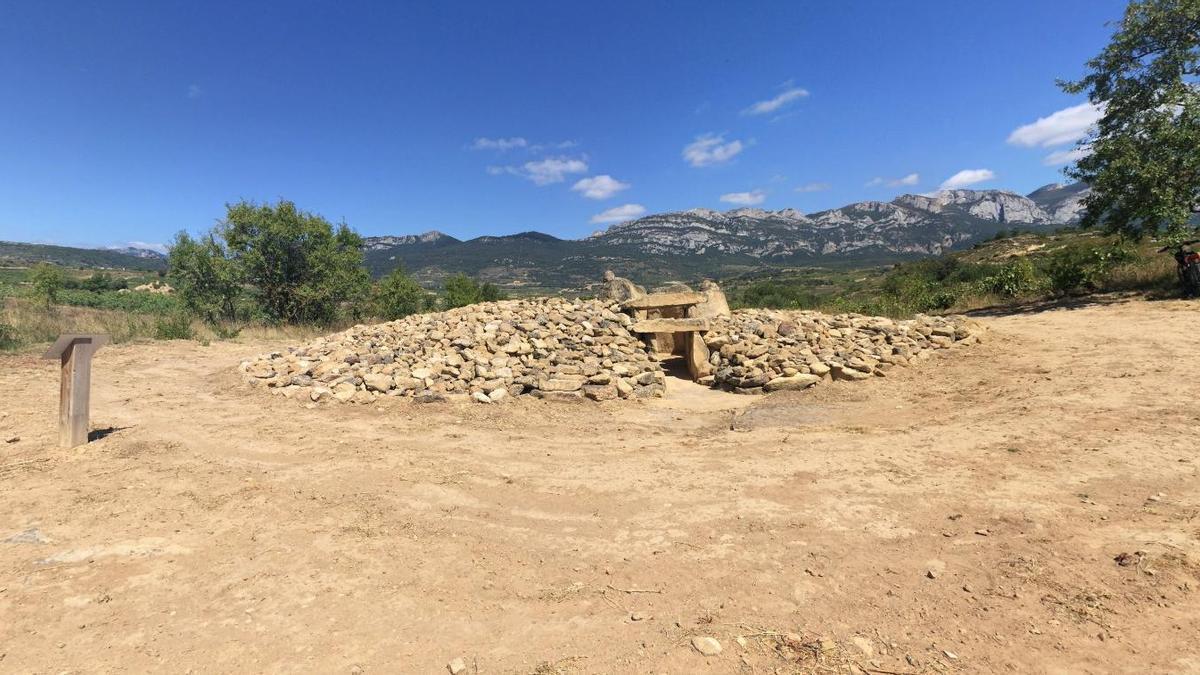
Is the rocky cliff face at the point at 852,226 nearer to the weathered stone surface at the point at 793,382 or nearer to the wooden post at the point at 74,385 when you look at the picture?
the weathered stone surface at the point at 793,382

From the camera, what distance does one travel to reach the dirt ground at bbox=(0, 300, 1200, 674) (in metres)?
2.84

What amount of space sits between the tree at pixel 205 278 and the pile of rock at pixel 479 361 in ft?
32.7

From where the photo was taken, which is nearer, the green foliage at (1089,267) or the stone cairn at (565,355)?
the stone cairn at (565,355)

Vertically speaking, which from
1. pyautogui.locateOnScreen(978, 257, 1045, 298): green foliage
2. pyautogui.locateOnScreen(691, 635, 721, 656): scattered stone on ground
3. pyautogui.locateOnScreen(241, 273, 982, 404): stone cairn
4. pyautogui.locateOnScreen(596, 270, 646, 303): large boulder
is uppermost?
pyautogui.locateOnScreen(978, 257, 1045, 298): green foliage

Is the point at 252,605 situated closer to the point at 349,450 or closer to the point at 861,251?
the point at 349,450

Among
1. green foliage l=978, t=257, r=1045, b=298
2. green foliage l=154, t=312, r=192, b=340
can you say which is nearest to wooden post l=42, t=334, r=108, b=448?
green foliage l=154, t=312, r=192, b=340

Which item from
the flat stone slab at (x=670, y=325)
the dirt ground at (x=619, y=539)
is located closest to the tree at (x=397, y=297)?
the flat stone slab at (x=670, y=325)

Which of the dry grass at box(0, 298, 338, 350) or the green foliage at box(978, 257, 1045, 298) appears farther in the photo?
the green foliage at box(978, 257, 1045, 298)

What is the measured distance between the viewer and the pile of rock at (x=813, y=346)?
9789mm

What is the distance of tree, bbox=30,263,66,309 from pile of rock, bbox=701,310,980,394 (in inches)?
953

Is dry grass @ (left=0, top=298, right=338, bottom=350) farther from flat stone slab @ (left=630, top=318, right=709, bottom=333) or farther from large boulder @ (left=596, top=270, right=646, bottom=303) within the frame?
flat stone slab @ (left=630, top=318, right=709, bottom=333)

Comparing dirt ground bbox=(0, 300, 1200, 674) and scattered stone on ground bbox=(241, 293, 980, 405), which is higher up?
scattered stone on ground bbox=(241, 293, 980, 405)

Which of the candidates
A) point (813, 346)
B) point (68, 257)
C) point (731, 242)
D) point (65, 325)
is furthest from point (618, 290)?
point (731, 242)

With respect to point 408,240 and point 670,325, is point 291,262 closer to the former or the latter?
point 670,325
